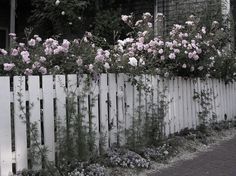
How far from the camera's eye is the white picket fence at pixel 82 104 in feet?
17.9

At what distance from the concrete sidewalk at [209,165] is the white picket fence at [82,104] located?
975 millimetres

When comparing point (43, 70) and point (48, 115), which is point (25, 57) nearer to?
point (43, 70)

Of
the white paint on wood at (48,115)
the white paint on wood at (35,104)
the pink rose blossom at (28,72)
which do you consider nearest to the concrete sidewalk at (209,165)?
the white paint on wood at (48,115)

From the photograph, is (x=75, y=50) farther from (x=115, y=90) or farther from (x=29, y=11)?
(x=29, y=11)

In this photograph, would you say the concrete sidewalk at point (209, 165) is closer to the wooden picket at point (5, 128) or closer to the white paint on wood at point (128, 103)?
the white paint on wood at point (128, 103)

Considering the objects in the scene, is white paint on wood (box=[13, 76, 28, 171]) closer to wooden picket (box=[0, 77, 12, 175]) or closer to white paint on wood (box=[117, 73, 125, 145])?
wooden picket (box=[0, 77, 12, 175])

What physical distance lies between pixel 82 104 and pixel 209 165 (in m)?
2.18

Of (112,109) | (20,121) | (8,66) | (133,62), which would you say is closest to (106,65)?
A: (133,62)

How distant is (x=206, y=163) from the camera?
23.6 feet

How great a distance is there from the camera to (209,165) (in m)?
7.05

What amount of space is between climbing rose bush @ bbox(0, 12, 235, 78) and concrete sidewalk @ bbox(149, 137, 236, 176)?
5.07 ft

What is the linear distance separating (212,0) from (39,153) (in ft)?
26.4

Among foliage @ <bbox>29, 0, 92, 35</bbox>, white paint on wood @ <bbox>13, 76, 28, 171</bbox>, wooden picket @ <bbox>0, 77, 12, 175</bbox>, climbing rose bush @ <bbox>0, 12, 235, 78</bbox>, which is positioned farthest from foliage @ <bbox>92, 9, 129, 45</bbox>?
wooden picket @ <bbox>0, 77, 12, 175</bbox>

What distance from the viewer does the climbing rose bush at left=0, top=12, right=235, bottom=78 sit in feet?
20.5
